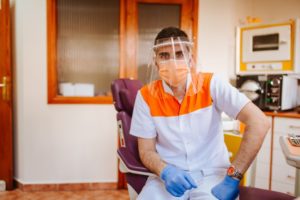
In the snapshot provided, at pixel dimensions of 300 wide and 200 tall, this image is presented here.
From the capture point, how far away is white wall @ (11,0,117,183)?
230 cm

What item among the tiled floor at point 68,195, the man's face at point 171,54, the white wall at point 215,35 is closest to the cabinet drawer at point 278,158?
the white wall at point 215,35

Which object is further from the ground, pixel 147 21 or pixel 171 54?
pixel 147 21

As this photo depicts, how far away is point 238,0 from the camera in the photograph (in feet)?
9.04

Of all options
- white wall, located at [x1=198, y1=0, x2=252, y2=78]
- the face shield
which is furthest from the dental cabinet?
the face shield

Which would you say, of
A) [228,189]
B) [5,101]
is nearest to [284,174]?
[228,189]

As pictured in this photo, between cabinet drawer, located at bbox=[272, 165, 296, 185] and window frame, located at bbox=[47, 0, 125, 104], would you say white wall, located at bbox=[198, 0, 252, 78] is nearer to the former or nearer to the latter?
window frame, located at bbox=[47, 0, 125, 104]

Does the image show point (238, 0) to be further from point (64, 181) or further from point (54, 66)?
point (64, 181)

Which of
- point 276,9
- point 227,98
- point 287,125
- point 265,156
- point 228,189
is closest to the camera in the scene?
point 228,189

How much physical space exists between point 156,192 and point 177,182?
16cm

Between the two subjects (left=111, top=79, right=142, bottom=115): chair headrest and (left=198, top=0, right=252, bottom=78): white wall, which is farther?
(left=198, top=0, right=252, bottom=78): white wall

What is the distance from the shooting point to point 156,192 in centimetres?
115

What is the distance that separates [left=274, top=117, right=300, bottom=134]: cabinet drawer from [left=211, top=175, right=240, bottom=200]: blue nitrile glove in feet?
4.58

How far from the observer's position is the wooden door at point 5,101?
229 centimetres

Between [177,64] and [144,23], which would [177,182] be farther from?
[144,23]
